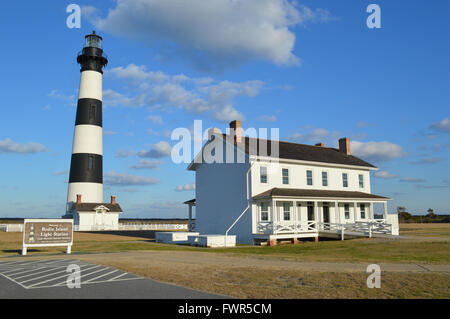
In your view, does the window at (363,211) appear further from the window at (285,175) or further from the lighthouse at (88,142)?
the lighthouse at (88,142)

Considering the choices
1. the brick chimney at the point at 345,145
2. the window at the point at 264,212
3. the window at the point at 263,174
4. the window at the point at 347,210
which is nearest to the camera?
the window at the point at 264,212

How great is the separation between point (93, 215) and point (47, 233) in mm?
28708

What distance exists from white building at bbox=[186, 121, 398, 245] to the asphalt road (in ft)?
52.8

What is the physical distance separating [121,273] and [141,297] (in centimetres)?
388

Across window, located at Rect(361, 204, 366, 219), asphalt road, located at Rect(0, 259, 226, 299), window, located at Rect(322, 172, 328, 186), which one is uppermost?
window, located at Rect(322, 172, 328, 186)

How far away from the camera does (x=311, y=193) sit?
93.5ft

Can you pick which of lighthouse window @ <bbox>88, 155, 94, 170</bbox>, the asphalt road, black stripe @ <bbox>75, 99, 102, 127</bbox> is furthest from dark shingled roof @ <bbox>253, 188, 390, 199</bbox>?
black stripe @ <bbox>75, 99, 102, 127</bbox>

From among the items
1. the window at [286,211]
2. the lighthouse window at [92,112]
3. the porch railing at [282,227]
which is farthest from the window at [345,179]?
the lighthouse window at [92,112]

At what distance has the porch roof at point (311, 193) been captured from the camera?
26694 mm

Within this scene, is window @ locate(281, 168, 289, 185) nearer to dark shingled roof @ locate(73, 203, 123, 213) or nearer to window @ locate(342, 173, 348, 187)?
window @ locate(342, 173, 348, 187)

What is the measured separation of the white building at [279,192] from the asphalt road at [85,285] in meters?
16.1

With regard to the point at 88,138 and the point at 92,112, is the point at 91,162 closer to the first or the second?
the point at 88,138

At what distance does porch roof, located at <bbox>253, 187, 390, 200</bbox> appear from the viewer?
26.7m

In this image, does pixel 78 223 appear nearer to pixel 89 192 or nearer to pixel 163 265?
pixel 89 192
